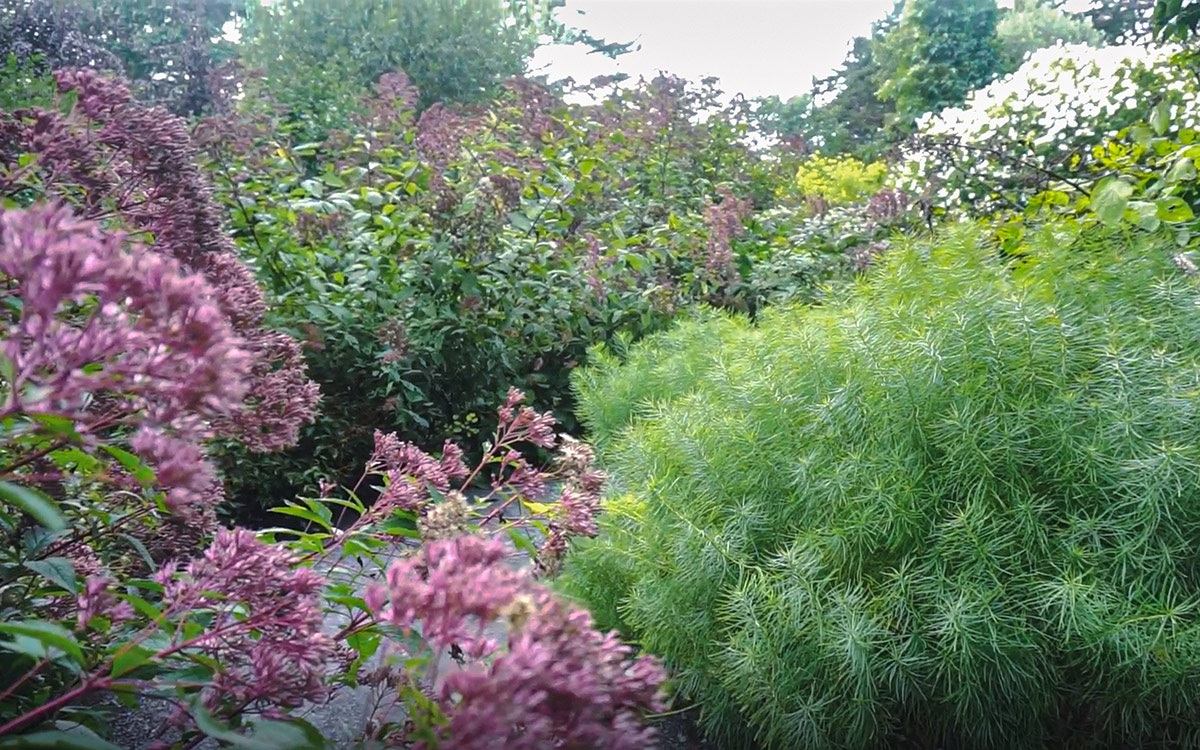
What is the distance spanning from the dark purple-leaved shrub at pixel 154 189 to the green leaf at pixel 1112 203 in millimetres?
1997

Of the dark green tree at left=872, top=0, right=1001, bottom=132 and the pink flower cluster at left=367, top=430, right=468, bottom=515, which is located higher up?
the dark green tree at left=872, top=0, right=1001, bottom=132

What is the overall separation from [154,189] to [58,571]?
687 mm

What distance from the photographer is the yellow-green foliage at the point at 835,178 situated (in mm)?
9172

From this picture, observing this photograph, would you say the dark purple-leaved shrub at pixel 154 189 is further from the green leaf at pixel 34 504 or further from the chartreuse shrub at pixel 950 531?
the chartreuse shrub at pixel 950 531

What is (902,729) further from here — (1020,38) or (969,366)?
(1020,38)

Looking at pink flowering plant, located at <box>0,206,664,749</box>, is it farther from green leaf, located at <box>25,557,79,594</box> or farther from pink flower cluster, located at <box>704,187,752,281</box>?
pink flower cluster, located at <box>704,187,752,281</box>

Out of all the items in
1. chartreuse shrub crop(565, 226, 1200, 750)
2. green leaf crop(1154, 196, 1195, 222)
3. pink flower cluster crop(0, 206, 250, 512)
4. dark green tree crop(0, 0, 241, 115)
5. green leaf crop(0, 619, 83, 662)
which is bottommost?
chartreuse shrub crop(565, 226, 1200, 750)

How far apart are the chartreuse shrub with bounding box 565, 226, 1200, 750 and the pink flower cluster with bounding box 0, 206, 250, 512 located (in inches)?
44.6

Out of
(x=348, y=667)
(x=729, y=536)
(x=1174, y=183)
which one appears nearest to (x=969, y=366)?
(x=729, y=536)

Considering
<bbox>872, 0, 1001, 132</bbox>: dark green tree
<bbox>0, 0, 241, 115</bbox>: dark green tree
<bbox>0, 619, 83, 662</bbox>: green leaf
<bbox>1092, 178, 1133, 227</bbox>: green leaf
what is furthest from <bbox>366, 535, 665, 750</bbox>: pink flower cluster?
<bbox>872, 0, 1001, 132</bbox>: dark green tree

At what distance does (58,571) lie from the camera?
1166 mm

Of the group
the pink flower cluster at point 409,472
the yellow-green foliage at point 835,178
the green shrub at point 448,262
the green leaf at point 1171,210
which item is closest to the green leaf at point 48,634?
the pink flower cluster at point 409,472

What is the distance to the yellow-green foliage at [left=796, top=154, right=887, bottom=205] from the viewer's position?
30.1 feet

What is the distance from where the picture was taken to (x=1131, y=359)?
1.66 metres
